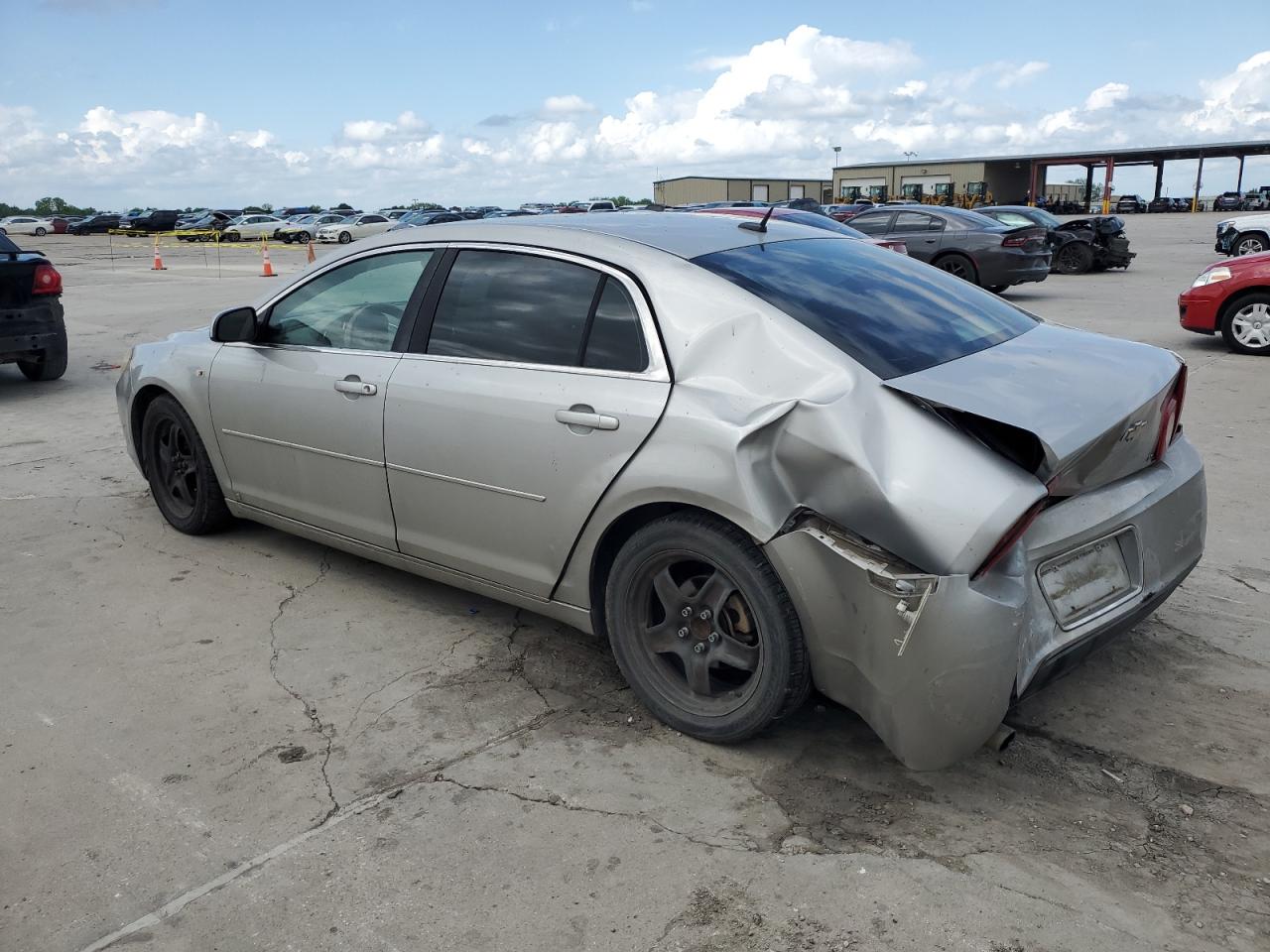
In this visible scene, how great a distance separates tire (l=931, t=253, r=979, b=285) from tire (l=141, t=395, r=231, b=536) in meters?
13.8

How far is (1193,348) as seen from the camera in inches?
434

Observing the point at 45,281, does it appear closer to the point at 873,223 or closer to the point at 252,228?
the point at 873,223

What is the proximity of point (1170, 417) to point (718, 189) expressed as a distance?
66.8 metres

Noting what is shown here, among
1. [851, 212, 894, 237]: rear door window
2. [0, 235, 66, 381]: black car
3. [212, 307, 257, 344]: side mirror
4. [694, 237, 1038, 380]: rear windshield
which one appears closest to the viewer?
[694, 237, 1038, 380]: rear windshield

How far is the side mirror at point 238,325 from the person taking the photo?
466 cm

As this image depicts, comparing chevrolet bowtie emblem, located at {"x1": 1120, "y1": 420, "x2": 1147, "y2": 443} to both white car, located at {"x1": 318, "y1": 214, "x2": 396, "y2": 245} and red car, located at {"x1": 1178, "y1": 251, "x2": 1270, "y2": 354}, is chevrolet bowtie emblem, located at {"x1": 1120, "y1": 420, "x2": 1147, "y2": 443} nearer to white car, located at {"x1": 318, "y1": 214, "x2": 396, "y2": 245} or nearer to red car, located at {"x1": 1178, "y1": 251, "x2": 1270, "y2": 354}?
red car, located at {"x1": 1178, "y1": 251, "x2": 1270, "y2": 354}

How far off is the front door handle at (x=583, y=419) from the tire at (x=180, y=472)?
2.44m

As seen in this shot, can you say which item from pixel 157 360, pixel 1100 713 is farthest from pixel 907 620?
pixel 157 360

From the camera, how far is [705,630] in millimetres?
3244

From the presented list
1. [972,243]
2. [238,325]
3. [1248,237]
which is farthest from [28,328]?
[1248,237]

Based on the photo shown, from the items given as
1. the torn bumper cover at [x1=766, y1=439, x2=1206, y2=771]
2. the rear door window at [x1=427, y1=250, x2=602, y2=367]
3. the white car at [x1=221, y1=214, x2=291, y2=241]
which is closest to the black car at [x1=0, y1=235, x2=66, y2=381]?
the rear door window at [x1=427, y1=250, x2=602, y2=367]

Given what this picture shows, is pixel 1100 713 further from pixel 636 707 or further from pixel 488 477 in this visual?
pixel 488 477

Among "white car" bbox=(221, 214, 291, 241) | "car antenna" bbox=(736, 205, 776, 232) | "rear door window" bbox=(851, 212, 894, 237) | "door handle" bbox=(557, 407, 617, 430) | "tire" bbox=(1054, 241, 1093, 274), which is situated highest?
"car antenna" bbox=(736, 205, 776, 232)

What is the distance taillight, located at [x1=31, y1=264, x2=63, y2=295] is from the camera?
Result: 9.23 metres
